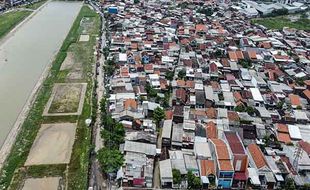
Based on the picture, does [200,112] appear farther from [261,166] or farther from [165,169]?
[165,169]

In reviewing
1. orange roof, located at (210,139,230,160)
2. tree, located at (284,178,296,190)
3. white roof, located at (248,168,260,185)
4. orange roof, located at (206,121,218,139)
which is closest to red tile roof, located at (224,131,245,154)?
orange roof, located at (210,139,230,160)

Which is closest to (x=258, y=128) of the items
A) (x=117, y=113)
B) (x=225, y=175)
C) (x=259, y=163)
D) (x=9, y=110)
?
(x=259, y=163)

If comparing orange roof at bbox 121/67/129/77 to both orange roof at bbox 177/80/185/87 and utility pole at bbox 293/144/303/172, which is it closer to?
orange roof at bbox 177/80/185/87

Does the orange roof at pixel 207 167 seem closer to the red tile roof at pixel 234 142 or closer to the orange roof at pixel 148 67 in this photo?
the red tile roof at pixel 234 142

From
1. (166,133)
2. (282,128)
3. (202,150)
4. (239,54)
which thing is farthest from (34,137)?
(239,54)

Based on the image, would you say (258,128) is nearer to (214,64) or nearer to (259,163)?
(259,163)

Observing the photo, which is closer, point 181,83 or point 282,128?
point 282,128
